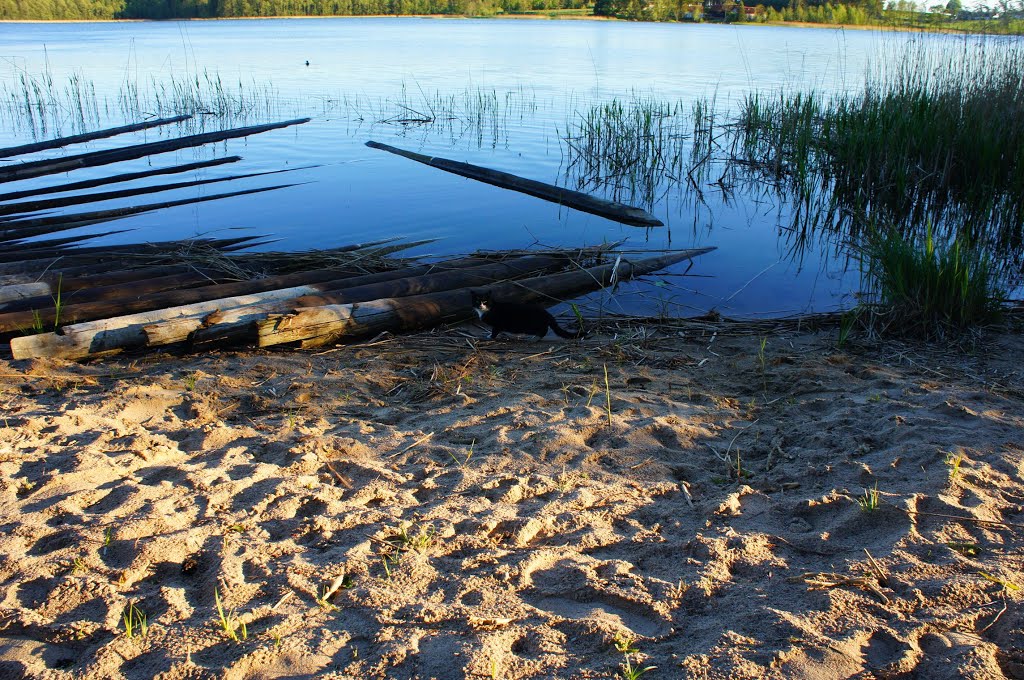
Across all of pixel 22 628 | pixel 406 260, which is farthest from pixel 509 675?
pixel 406 260

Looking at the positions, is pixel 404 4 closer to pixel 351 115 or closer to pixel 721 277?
pixel 351 115

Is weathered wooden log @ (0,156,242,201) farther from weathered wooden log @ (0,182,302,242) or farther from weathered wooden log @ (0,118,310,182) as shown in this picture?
weathered wooden log @ (0,182,302,242)

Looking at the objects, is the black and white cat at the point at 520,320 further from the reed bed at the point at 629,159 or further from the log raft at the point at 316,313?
the reed bed at the point at 629,159

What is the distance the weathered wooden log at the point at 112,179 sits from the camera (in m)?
10.1

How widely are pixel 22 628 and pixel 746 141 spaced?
1243cm

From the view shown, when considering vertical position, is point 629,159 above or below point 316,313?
above

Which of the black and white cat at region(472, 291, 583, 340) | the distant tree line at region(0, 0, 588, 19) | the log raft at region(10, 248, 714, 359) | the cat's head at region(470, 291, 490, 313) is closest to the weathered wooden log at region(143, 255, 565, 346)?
the log raft at region(10, 248, 714, 359)

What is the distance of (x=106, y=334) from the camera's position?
4.68 m

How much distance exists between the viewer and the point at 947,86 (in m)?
9.23

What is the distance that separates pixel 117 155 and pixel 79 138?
5.16 ft

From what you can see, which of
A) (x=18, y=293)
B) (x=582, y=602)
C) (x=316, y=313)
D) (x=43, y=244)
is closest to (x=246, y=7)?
(x=43, y=244)

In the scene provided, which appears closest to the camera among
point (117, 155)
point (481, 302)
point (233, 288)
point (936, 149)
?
point (233, 288)

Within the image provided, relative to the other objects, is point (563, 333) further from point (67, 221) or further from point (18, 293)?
point (67, 221)

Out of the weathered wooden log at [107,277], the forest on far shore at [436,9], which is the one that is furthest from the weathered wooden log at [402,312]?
the forest on far shore at [436,9]
